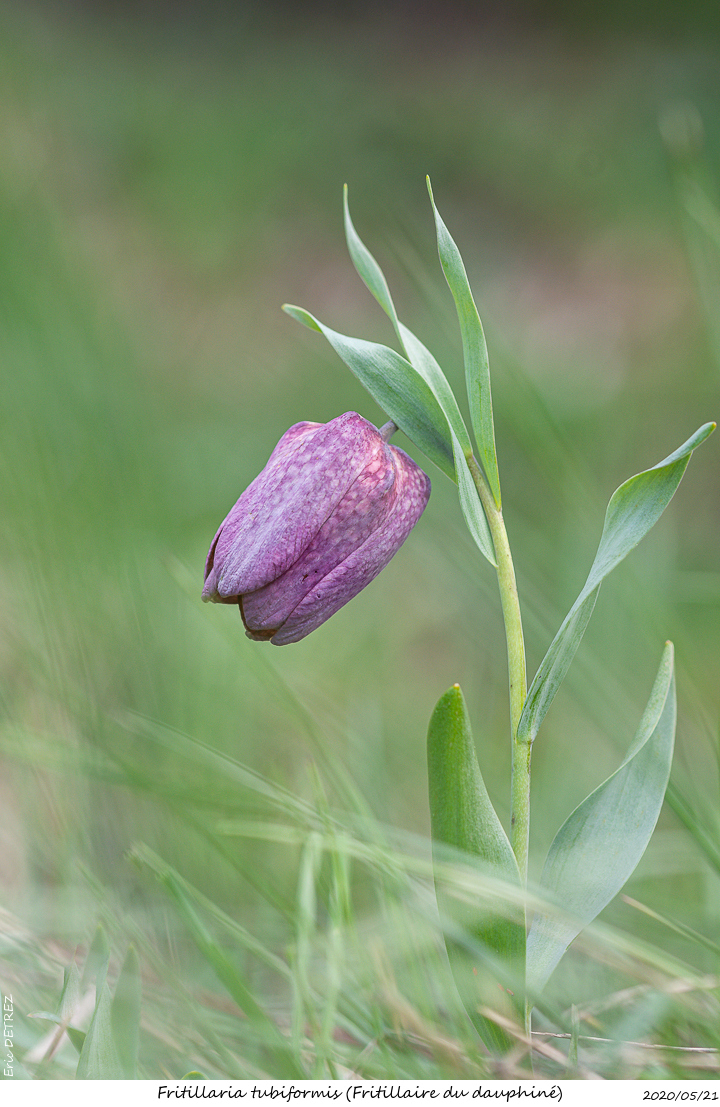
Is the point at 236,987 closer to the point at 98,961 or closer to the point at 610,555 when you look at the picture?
the point at 98,961

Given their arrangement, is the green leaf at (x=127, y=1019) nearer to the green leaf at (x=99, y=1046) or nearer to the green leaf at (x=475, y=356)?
the green leaf at (x=99, y=1046)

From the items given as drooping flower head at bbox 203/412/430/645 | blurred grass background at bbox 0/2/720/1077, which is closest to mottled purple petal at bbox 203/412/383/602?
drooping flower head at bbox 203/412/430/645

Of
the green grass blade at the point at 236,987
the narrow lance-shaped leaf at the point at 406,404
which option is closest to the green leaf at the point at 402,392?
the narrow lance-shaped leaf at the point at 406,404

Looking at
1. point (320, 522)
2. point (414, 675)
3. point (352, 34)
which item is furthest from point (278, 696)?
point (352, 34)

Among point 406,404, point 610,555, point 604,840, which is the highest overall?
point 406,404

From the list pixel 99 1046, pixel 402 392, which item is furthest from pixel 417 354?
pixel 99 1046

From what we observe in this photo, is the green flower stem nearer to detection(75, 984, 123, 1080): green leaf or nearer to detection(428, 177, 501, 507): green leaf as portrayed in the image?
detection(428, 177, 501, 507): green leaf
